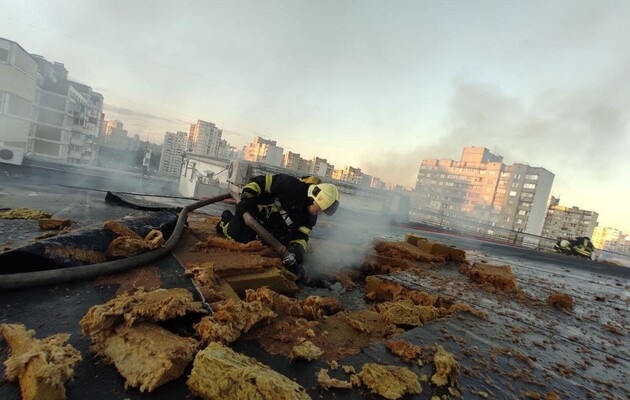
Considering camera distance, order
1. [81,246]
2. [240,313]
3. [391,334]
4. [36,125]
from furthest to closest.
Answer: [36,125]
[81,246]
[391,334]
[240,313]

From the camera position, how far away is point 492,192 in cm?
7056

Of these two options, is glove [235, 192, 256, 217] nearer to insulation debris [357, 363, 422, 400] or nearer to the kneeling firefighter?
the kneeling firefighter

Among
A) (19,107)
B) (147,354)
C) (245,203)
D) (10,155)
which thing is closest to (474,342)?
(147,354)

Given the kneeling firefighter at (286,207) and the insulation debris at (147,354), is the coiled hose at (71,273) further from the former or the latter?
the kneeling firefighter at (286,207)

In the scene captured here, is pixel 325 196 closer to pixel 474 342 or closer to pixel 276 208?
pixel 276 208

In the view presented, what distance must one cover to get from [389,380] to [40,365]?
56.5 inches

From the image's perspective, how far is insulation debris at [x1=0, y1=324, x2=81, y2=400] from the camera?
44.8 inches

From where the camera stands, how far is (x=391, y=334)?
2.09 metres

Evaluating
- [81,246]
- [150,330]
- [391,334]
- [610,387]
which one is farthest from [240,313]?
[610,387]

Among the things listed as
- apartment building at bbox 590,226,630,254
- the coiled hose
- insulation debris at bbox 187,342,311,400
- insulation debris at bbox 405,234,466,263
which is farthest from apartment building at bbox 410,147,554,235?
insulation debris at bbox 187,342,311,400

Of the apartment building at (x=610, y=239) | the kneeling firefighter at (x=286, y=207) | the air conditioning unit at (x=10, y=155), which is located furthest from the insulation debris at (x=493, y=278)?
the apartment building at (x=610, y=239)

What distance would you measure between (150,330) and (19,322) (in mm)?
724

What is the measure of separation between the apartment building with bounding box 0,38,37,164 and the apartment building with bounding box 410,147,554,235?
6406 centimetres

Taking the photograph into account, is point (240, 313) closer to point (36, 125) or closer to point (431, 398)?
point (431, 398)
